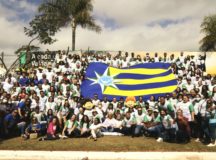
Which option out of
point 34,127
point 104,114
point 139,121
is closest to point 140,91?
point 104,114

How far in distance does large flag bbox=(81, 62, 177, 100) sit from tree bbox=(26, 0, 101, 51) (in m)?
12.5

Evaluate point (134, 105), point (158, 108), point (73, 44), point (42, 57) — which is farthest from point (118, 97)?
point (73, 44)

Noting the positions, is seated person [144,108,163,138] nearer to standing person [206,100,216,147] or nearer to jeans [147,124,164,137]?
jeans [147,124,164,137]

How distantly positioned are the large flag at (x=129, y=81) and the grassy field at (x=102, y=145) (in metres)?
4.22

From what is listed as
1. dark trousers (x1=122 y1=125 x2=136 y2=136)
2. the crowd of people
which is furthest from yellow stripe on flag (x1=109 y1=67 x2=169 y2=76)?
dark trousers (x1=122 y1=125 x2=136 y2=136)

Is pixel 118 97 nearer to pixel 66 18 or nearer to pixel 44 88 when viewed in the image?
pixel 44 88

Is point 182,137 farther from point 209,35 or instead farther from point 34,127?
point 209,35

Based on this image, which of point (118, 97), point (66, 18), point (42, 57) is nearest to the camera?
point (118, 97)

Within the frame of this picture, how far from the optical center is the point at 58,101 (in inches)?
675

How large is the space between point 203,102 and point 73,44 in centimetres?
2040

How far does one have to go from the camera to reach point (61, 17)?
33.9 meters

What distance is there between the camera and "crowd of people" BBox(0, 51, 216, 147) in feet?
50.4

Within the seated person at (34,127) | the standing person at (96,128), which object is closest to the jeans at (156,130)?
the standing person at (96,128)

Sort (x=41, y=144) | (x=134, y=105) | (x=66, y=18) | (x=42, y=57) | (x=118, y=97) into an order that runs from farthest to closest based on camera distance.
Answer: (x=66, y=18) < (x=42, y=57) < (x=118, y=97) < (x=134, y=105) < (x=41, y=144)
